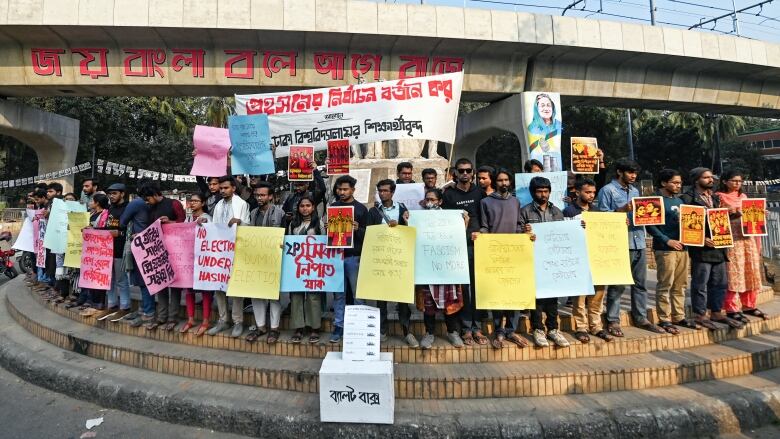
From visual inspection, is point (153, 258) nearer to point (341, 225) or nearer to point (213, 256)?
point (213, 256)

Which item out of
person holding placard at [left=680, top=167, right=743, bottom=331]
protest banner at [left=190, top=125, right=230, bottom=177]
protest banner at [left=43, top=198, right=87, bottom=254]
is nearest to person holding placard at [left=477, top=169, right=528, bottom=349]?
person holding placard at [left=680, top=167, right=743, bottom=331]

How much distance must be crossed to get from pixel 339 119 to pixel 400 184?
4.22 feet

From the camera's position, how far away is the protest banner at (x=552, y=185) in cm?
515

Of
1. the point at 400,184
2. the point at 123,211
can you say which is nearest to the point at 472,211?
the point at 400,184

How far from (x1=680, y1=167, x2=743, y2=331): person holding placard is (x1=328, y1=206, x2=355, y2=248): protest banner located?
374cm

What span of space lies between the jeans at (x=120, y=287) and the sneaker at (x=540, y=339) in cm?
486

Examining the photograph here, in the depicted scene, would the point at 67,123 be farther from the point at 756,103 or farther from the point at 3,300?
the point at 756,103

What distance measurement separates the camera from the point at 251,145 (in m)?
5.25

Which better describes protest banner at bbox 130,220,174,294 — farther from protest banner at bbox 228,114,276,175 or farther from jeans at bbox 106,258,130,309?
protest banner at bbox 228,114,276,175

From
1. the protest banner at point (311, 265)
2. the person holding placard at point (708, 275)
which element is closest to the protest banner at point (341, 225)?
the protest banner at point (311, 265)

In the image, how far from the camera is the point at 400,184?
5.26 metres

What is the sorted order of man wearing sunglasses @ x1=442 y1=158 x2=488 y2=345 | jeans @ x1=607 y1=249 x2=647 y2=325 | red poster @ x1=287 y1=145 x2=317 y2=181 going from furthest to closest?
red poster @ x1=287 y1=145 x2=317 y2=181
jeans @ x1=607 y1=249 x2=647 y2=325
man wearing sunglasses @ x1=442 y1=158 x2=488 y2=345

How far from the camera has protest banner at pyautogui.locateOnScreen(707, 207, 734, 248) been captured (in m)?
4.23

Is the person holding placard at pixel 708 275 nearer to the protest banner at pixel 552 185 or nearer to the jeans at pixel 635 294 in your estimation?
the jeans at pixel 635 294
